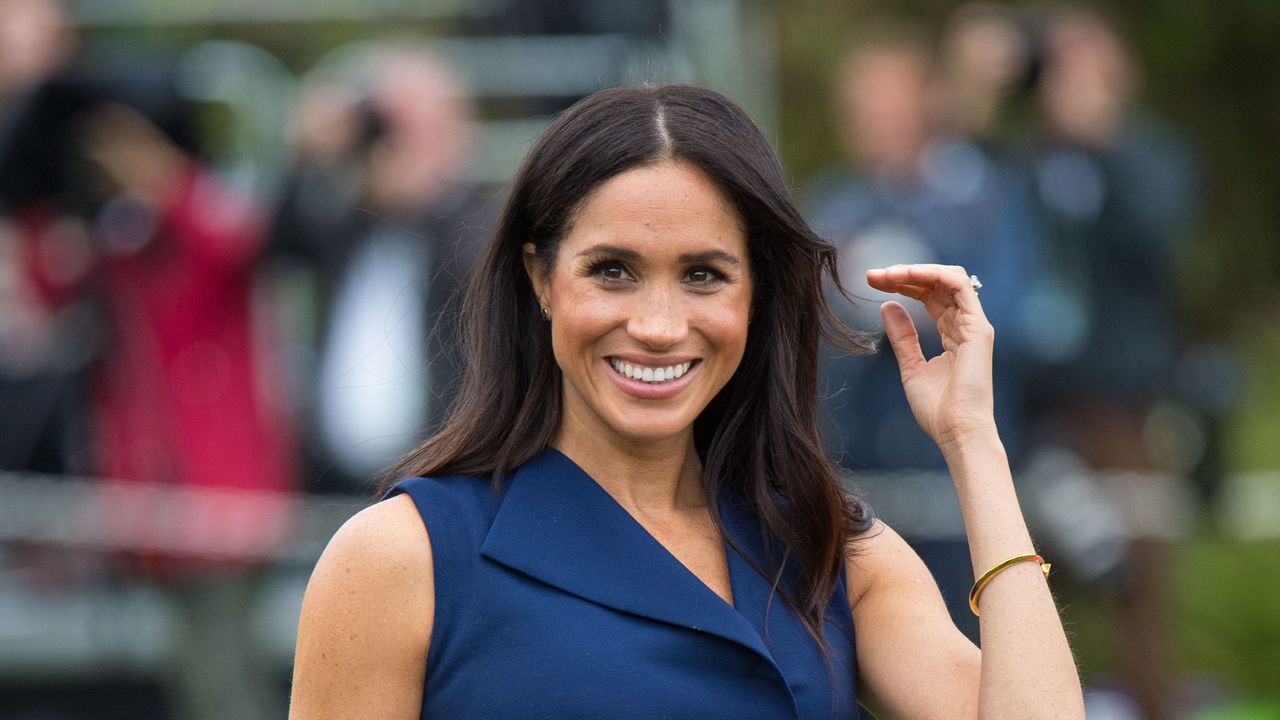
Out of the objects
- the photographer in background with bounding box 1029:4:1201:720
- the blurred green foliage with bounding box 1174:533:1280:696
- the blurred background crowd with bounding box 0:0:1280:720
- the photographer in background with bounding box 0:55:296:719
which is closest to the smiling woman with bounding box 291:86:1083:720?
the blurred background crowd with bounding box 0:0:1280:720

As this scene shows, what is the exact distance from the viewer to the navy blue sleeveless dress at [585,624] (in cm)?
288

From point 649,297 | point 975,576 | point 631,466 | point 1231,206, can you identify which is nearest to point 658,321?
point 649,297

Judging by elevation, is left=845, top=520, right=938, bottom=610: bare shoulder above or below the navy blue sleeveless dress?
above

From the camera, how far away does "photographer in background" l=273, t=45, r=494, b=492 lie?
21.4ft

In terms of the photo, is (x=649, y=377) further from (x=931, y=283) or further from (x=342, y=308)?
(x=342, y=308)

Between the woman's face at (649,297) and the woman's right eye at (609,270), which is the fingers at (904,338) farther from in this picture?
the woman's right eye at (609,270)

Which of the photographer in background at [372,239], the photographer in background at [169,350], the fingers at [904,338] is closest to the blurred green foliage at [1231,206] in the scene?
the photographer in background at [372,239]

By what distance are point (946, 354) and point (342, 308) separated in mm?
3726

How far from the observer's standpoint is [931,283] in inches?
126

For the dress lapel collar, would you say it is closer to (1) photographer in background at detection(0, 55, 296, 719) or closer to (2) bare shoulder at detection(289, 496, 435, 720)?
(2) bare shoulder at detection(289, 496, 435, 720)

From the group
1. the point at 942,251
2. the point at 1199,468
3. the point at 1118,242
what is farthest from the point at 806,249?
the point at 1199,468

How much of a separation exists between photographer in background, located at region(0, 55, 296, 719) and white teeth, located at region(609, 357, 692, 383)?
3.81 metres

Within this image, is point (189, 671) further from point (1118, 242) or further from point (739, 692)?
point (739, 692)

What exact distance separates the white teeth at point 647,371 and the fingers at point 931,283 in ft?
1.05
